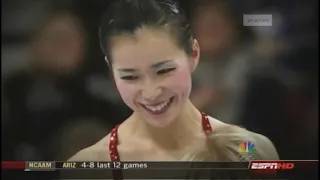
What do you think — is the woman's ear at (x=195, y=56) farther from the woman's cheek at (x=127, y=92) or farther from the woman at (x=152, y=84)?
the woman's cheek at (x=127, y=92)

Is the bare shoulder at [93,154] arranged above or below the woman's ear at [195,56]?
below

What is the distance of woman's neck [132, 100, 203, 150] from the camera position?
1.82 metres

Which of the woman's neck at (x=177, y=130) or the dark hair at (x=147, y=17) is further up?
the dark hair at (x=147, y=17)

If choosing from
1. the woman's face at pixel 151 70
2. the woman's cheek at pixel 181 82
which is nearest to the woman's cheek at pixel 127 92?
the woman's face at pixel 151 70

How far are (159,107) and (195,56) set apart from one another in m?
0.19

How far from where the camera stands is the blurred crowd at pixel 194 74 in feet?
5.89

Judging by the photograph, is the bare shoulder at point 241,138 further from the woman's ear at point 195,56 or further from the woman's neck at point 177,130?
the woman's ear at point 195,56

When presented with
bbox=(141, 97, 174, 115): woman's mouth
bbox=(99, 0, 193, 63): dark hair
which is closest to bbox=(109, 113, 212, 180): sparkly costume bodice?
bbox=(141, 97, 174, 115): woman's mouth

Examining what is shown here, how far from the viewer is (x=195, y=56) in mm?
1804

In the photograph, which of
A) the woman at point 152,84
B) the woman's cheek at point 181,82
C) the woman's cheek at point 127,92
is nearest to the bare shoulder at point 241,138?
the woman at point 152,84

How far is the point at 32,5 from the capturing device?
1.79 m

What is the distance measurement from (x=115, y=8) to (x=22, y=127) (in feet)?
1.52

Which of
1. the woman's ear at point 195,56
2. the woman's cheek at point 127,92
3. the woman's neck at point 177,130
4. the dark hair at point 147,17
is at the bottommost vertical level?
the woman's neck at point 177,130

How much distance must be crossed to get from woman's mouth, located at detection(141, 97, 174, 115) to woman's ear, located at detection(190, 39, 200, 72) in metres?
0.12
